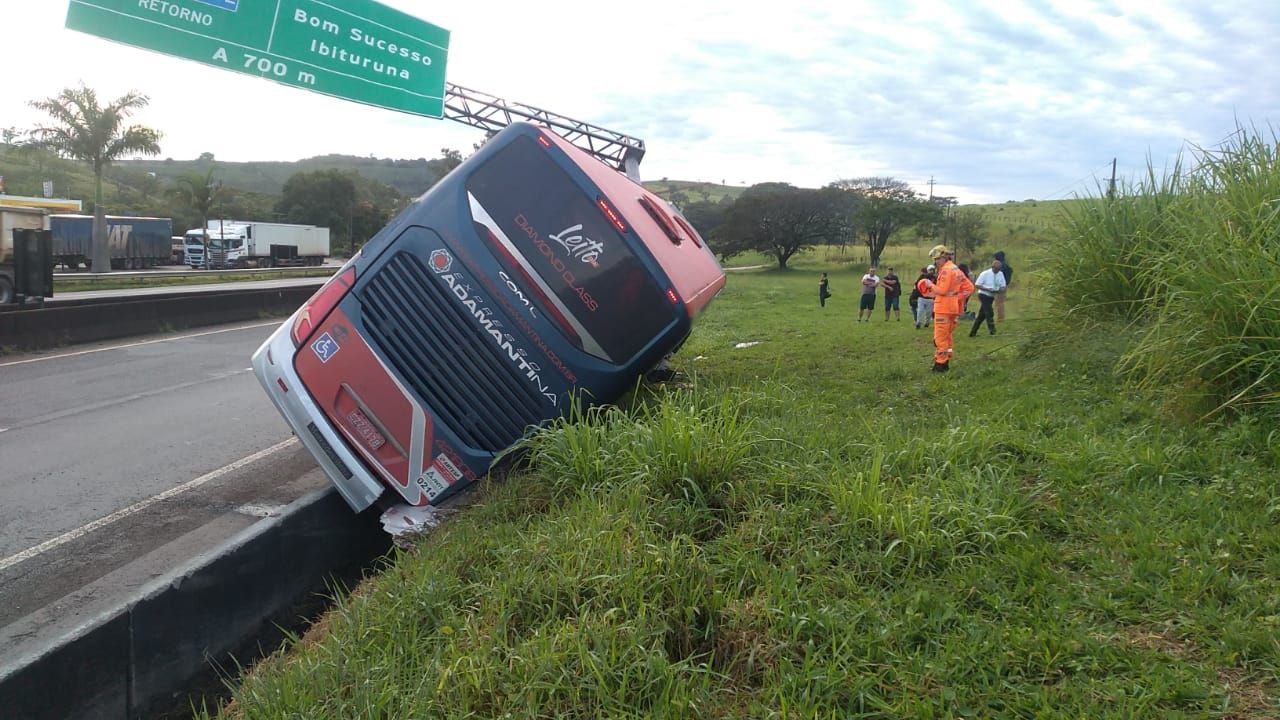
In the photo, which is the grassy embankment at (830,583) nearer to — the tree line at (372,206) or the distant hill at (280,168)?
the tree line at (372,206)

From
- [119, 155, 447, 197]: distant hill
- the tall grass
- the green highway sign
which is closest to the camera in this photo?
the tall grass

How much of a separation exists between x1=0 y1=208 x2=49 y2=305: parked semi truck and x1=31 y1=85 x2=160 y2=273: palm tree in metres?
19.4

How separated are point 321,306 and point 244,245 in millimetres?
52978

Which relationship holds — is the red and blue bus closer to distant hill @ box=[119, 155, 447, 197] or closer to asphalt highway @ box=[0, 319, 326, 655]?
asphalt highway @ box=[0, 319, 326, 655]

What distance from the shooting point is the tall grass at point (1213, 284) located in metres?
4.99

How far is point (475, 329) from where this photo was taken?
220 inches

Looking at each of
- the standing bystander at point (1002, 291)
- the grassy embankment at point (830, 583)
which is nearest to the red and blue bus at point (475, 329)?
the grassy embankment at point (830, 583)

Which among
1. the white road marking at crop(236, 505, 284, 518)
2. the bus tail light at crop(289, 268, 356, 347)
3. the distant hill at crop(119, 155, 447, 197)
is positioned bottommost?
the white road marking at crop(236, 505, 284, 518)

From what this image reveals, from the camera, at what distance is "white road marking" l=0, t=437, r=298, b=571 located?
5.41 metres

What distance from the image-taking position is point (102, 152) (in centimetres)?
4022

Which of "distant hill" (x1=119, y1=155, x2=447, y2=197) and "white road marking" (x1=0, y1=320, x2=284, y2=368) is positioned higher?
"distant hill" (x1=119, y1=155, x2=447, y2=197)

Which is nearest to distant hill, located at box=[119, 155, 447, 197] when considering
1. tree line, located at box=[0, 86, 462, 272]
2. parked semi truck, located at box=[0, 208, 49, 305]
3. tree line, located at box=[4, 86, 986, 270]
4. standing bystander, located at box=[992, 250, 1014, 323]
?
tree line, located at box=[0, 86, 462, 272]

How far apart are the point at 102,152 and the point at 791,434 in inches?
1758

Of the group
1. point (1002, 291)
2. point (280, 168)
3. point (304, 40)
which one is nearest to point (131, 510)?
point (304, 40)
